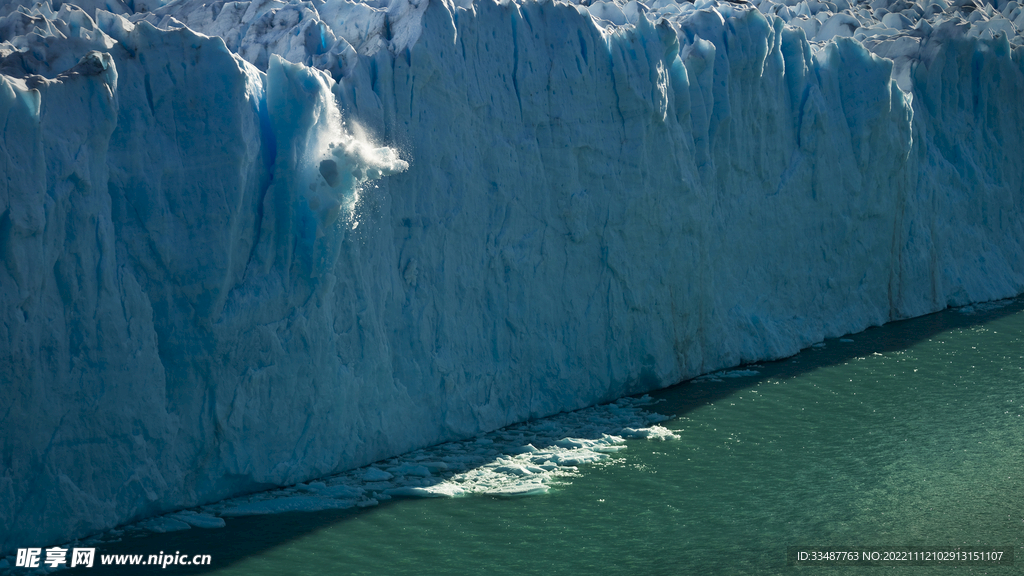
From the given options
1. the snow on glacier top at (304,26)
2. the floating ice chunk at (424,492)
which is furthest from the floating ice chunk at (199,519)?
the snow on glacier top at (304,26)

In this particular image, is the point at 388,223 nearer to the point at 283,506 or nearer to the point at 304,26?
the point at 304,26

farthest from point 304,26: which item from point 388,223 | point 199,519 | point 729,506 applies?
point 729,506

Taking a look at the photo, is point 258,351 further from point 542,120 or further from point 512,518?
point 542,120

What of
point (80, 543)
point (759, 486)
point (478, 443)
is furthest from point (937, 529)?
point (80, 543)

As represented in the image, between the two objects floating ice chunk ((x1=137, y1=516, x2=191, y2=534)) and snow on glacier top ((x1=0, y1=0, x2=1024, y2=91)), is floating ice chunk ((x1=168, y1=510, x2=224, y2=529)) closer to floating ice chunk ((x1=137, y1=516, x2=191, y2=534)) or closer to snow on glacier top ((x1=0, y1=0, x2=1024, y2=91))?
floating ice chunk ((x1=137, y1=516, x2=191, y2=534))

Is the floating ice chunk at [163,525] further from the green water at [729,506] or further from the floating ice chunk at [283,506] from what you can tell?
the floating ice chunk at [283,506]

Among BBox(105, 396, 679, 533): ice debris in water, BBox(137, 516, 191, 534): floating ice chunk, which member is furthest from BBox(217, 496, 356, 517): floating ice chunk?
BBox(137, 516, 191, 534): floating ice chunk
